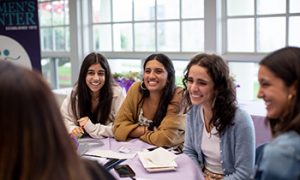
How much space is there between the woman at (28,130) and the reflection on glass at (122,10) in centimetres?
365

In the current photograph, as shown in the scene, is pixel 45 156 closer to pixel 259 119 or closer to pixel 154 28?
pixel 259 119

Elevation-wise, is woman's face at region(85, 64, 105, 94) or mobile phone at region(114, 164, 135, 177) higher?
woman's face at region(85, 64, 105, 94)

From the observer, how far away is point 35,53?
170 inches

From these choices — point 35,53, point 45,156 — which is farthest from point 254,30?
point 45,156

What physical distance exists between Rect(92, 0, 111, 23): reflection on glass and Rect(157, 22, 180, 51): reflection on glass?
2.44 feet

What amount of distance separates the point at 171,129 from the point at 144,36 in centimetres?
201

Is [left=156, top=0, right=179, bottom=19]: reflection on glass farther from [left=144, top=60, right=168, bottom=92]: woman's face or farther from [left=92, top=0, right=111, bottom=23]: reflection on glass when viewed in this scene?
[left=144, top=60, right=168, bottom=92]: woman's face

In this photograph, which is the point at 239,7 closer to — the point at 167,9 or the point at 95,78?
the point at 167,9

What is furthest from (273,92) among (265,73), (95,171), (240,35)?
(240,35)

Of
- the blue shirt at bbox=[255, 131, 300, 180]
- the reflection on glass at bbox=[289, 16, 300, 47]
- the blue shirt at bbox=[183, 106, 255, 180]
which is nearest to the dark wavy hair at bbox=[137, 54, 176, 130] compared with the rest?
the blue shirt at bbox=[183, 106, 255, 180]

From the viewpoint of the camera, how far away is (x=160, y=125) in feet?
8.00

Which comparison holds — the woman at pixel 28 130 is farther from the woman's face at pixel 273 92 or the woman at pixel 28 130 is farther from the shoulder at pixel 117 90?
the shoulder at pixel 117 90

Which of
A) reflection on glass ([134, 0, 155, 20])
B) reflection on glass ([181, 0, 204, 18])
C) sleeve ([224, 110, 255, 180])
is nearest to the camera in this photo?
sleeve ([224, 110, 255, 180])

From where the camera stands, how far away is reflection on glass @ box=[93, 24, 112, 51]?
179 inches
